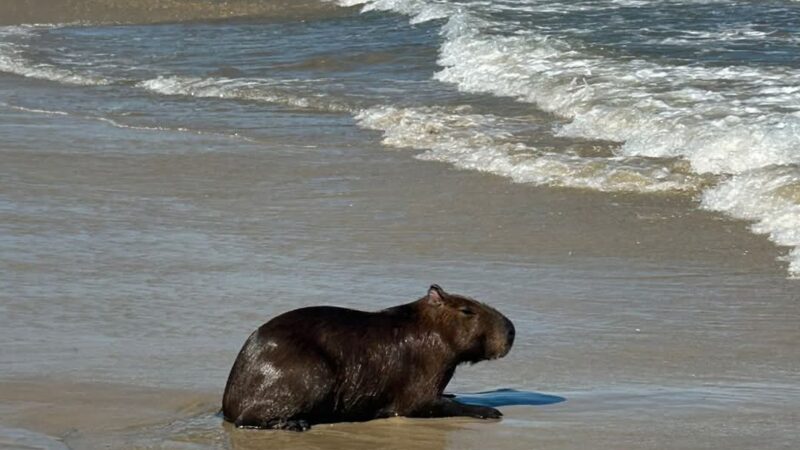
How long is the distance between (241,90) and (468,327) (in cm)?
1274

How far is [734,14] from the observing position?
23328mm

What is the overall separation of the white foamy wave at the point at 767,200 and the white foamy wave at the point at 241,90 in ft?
20.8

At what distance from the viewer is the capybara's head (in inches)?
235

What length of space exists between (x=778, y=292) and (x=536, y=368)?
206 cm

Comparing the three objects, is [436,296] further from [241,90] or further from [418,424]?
[241,90]

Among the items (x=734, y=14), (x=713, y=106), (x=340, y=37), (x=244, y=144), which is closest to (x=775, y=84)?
(x=713, y=106)

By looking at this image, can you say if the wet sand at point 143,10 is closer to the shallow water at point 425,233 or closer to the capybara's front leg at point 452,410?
the shallow water at point 425,233

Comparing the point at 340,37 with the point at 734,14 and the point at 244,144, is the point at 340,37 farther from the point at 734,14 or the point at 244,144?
the point at 244,144

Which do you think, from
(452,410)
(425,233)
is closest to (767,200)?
→ (425,233)

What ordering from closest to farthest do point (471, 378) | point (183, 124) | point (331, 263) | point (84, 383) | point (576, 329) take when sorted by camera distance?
point (84, 383) < point (471, 378) < point (576, 329) < point (331, 263) < point (183, 124)

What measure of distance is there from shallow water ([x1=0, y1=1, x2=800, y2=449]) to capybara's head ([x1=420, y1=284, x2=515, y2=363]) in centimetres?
23

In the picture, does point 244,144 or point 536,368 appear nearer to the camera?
point 536,368

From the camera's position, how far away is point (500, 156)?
12688 mm

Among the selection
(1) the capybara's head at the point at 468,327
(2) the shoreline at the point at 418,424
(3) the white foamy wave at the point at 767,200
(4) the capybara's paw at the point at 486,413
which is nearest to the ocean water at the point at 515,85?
(3) the white foamy wave at the point at 767,200
